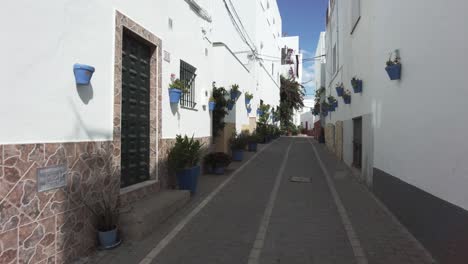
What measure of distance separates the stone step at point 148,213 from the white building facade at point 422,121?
4035 millimetres

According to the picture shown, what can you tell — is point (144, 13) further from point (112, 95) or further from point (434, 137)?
point (434, 137)

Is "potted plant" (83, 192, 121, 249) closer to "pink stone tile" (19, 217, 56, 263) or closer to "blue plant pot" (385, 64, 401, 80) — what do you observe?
"pink stone tile" (19, 217, 56, 263)

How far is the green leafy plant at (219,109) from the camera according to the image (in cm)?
1188

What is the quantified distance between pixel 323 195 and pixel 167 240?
4.30m

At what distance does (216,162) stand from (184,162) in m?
3.09

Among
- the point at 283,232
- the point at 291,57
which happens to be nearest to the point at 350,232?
the point at 283,232

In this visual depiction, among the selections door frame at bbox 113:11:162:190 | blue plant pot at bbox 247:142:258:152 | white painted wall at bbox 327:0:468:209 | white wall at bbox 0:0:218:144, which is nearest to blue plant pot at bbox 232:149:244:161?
blue plant pot at bbox 247:142:258:152

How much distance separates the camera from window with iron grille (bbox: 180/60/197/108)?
825 cm

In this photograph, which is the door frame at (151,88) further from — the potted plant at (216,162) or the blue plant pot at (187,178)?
the potted plant at (216,162)

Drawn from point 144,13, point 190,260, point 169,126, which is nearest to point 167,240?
point 190,260

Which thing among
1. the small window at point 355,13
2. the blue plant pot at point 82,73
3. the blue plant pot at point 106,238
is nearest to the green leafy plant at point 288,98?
the small window at point 355,13

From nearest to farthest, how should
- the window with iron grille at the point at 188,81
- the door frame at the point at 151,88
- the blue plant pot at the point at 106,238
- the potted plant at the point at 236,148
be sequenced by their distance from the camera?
the blue plant pot at the point at 106,238 → the door frame at the point at 151,88 → the window with iron grille at the point at 188,81 → the potted plant at the point at 236,148

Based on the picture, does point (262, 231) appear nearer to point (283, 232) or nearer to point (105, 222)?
point (283, 232)

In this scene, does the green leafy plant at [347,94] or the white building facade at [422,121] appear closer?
the white building facade at [422,121]
